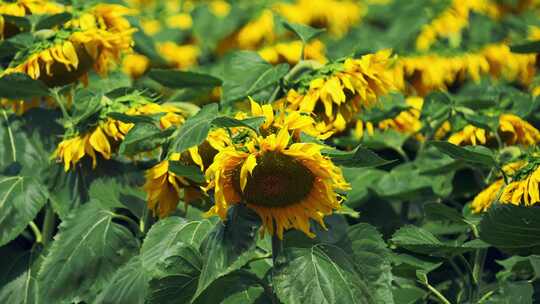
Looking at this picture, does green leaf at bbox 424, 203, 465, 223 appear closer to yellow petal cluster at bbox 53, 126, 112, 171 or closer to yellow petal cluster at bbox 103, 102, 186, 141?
yellow petal cluster at bbox 103, 102, 186, 141

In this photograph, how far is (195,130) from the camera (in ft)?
7.29

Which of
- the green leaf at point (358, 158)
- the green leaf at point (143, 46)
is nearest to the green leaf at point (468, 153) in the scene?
the green leaf at point (358, 158)

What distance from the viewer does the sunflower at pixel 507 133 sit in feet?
9.32

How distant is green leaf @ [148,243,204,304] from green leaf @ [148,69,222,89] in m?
0.62

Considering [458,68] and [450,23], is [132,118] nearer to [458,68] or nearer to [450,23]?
[458,68]

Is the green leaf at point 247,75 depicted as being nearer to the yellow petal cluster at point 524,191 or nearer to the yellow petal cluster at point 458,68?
the yellow petal cluster at point 524,191

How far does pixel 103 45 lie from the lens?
2793mm

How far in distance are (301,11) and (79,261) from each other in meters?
2.63

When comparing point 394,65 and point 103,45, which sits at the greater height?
point 103,45

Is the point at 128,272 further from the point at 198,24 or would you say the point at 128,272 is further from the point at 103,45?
the point at 198,24

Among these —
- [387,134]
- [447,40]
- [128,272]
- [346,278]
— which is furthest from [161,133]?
[447,40]

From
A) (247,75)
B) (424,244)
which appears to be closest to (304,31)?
(247,75)

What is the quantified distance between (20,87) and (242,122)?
76cm

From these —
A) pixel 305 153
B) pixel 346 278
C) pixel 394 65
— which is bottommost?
pixel 394 65
